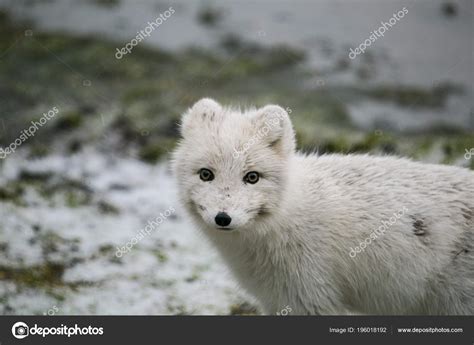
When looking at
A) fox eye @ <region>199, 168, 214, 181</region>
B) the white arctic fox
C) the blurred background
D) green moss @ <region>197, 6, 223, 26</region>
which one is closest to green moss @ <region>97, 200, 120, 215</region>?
the blurred background

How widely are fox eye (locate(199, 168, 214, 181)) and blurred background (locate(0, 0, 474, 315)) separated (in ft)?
6.95

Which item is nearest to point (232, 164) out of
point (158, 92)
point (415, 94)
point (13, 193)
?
point (13, 193)

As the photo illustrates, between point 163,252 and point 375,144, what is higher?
point 375,144

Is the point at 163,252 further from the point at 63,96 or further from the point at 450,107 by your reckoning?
the point at 450,107

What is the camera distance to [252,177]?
185 inches

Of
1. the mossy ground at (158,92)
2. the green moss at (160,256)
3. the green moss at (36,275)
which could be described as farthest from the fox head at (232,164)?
the mossy ground at (158,92)

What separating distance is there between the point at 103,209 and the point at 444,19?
24.2ft

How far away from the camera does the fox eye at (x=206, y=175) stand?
15.4 ft

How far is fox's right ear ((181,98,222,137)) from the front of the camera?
5.06m

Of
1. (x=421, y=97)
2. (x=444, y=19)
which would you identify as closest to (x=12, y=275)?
(x=421, y=97)

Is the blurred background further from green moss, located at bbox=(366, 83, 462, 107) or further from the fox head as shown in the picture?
the fox head

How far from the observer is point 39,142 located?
9.24 metres

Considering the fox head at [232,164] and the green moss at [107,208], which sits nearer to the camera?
the fox head at [232,164]

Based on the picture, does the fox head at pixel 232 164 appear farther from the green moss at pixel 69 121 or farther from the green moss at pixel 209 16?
the green moss at pixel 209 16
